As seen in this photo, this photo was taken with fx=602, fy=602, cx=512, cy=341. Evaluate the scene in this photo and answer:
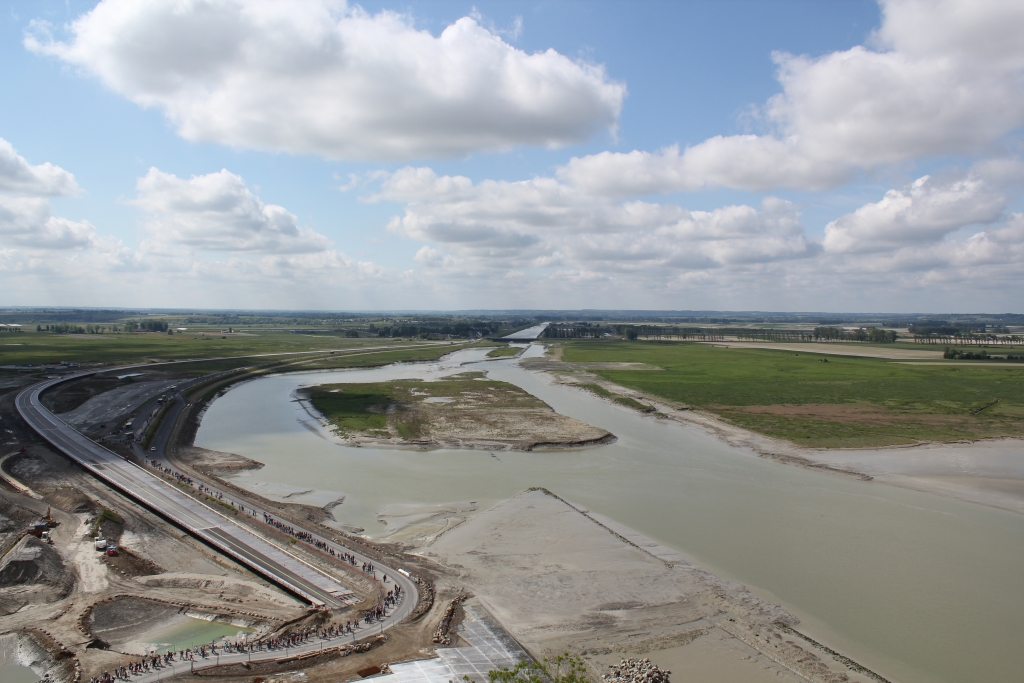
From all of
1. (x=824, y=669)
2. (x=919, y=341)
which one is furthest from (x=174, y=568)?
(x=919, y=341)

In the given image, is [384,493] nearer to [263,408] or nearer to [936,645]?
[936,645]

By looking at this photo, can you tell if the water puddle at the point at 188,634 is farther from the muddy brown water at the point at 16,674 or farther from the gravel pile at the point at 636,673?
the gravel pile at the point at 636,673

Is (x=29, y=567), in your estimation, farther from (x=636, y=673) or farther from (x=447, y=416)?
(x=447, y=416)

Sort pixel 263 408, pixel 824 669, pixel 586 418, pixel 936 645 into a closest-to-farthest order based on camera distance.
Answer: pixel 824 669, pixel 936 645, pixel 586 418, pixel 263 408

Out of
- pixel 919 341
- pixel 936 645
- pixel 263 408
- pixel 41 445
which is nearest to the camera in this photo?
pixel 936 645

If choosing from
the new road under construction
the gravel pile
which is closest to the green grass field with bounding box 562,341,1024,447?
the gravel pile

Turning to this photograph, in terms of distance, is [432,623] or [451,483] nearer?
[432,623]
